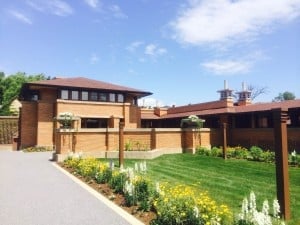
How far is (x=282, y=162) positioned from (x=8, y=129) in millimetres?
38307

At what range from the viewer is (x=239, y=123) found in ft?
102

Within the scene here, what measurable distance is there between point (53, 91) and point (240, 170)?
2248 cm

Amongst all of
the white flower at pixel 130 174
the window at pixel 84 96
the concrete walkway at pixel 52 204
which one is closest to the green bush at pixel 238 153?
the concrete walkway at pixel 52 204

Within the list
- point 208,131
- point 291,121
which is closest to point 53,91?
point 208,131

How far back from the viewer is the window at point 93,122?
34791 millimetres

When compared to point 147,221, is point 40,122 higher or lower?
higher

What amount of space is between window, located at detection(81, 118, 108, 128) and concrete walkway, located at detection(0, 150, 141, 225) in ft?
64.7

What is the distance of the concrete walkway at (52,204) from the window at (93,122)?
64.7 feet

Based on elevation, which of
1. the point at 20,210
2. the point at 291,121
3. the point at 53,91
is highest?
the point at 53,91

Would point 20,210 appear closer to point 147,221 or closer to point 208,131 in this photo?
point 147,221

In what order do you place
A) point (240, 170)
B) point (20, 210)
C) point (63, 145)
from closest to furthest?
1. point (20, 210)
2. point (240, 170)
3. point (63, 145)

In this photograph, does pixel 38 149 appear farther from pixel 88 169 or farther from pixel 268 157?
pixel 268 157

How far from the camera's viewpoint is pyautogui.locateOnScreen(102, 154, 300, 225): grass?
34.5 feet

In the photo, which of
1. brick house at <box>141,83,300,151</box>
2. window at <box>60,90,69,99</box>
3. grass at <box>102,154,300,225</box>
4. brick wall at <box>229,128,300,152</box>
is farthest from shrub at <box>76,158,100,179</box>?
window at <box>60,90,69,99</box>
